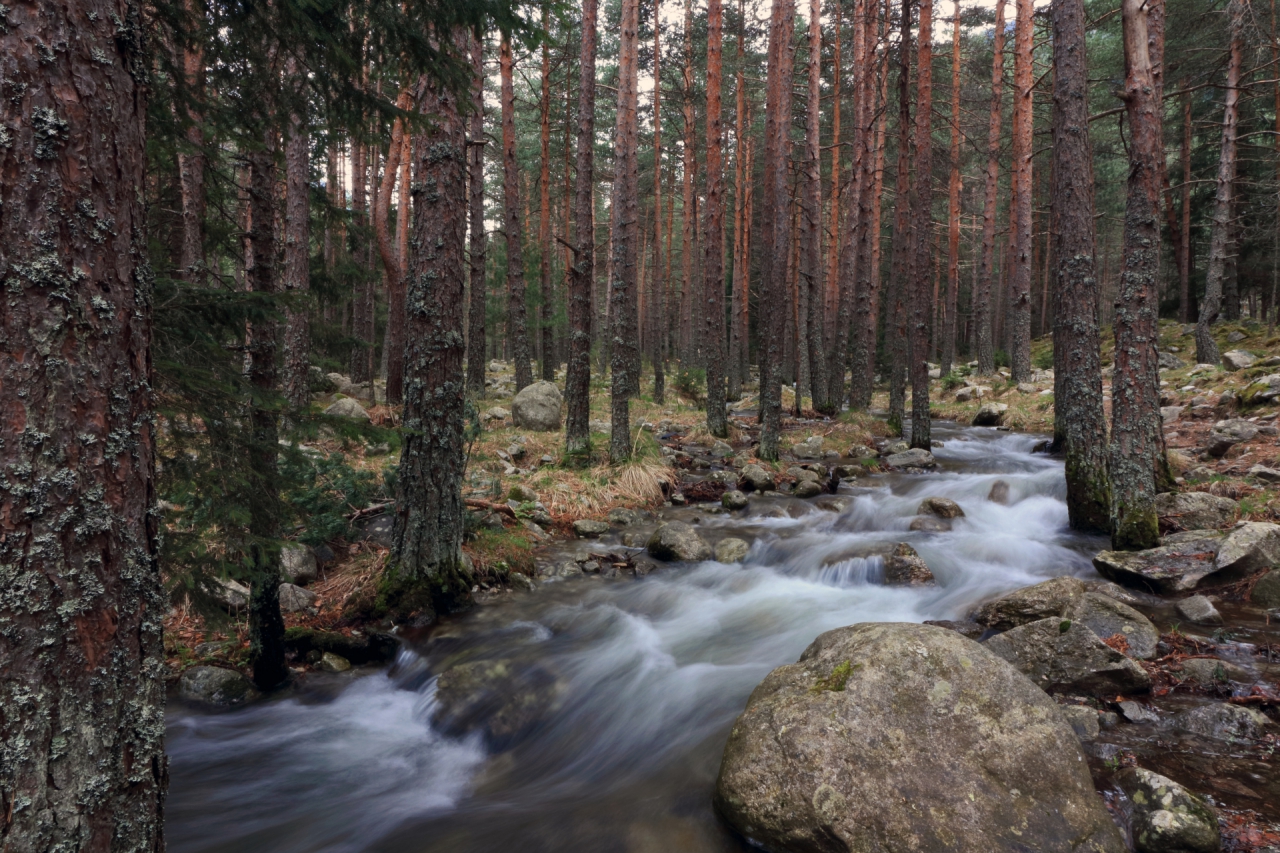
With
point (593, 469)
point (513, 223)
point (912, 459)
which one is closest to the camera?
point (593, 469)

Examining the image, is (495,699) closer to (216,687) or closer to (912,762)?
(216,687)

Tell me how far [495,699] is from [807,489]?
6622 mm

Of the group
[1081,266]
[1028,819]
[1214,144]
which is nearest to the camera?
[1028,819]

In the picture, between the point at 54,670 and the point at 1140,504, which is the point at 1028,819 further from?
the point at 1140,504

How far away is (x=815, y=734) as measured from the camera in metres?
3.22

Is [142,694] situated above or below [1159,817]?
above

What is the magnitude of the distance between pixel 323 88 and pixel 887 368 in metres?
26.5

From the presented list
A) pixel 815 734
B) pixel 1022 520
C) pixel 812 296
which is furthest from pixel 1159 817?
pixel 812 296

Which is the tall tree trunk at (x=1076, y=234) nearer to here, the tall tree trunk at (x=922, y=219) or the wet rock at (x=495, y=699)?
the tall tree trunk at (x=922, y=219)

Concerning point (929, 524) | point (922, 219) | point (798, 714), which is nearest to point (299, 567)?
point (798, 714)

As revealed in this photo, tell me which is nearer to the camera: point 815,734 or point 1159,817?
point 1159,817

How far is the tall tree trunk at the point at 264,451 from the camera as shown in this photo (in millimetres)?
3543

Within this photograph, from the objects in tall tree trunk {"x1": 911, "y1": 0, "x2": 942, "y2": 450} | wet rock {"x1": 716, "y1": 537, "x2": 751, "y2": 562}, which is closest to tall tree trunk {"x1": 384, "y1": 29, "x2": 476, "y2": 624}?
wet rock {"x1": 716, "y1": 537, "x2": 751, "y2": 562}

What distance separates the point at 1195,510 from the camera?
6.85 m
